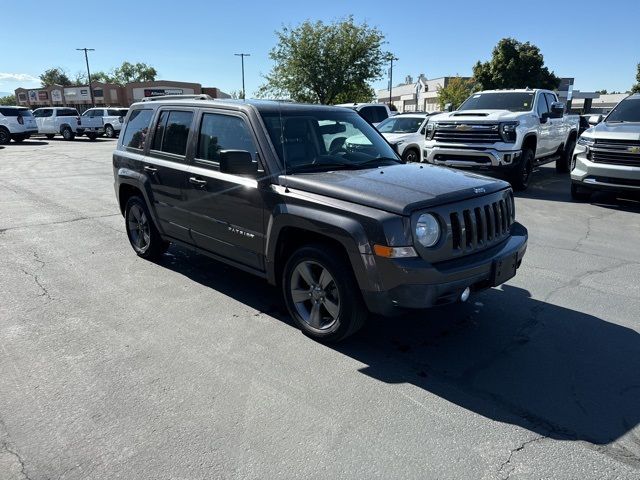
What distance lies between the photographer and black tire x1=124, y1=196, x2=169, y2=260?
5.77 meters

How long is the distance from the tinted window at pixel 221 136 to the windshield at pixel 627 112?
28.4 ft

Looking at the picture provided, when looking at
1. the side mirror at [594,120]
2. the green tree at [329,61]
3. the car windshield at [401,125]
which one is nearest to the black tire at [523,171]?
the side mirror at [594,120]

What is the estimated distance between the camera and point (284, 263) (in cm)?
413

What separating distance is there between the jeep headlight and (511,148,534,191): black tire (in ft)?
26.9

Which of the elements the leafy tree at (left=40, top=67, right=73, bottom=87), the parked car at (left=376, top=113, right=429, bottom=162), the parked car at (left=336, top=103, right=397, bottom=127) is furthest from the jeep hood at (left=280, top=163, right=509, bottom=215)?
the leafy tree at (left=40, top=67, right=73, bottom=87)

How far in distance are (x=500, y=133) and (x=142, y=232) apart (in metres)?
7.72

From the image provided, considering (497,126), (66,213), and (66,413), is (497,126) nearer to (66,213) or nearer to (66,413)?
(66,213)

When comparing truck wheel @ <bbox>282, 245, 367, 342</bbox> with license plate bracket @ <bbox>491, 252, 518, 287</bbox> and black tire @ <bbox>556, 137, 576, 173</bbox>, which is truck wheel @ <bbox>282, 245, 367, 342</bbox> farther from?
black tire @ <bbox>556, 137, 576, 173</bbox>

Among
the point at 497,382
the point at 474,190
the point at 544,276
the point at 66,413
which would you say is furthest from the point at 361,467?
the point at 544,276

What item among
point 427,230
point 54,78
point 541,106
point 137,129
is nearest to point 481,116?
point 541,106

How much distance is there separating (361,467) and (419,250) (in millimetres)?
1410

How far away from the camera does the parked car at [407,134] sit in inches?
504

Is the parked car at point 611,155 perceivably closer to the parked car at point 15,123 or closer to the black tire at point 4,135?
the parked car at point 15,123

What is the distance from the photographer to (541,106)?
38.5ft
